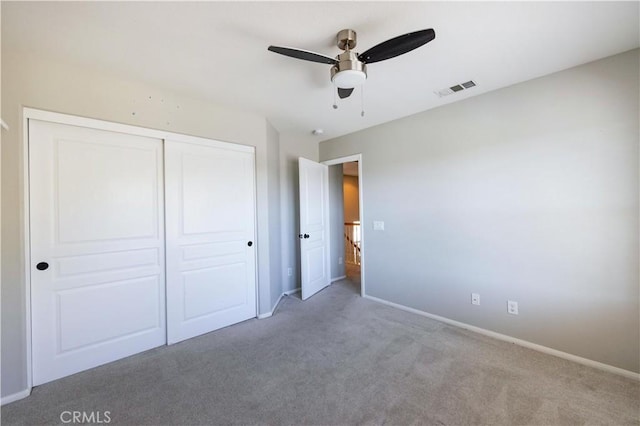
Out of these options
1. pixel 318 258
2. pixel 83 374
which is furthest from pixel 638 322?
pixel 83 374

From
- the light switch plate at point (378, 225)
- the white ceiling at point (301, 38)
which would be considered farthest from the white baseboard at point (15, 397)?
the light switch plate at point (378, 225)

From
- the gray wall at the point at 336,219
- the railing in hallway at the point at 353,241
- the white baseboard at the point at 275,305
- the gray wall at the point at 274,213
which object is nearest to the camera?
the white baseboard at the point at 275,305

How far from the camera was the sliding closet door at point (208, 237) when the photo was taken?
2.61m

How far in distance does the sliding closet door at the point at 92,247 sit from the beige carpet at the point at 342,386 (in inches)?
8.6

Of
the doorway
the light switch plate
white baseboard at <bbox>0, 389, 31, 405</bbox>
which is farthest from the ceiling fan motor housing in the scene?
white baseboard at <bbox>0, 389, 31, 405</bbox>

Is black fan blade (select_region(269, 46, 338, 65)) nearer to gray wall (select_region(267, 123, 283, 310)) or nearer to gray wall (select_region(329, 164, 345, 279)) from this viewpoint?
gray wall (select_region(267, 123, 283, 310))

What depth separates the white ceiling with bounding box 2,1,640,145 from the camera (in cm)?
155

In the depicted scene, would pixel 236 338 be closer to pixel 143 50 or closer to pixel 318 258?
pixel 318 258

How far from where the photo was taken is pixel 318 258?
413 centimetres

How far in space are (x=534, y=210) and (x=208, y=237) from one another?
10.6 feet

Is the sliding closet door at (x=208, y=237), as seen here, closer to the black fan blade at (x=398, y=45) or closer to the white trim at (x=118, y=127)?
the white trim at (x=118, y=127)

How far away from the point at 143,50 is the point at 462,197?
318cm

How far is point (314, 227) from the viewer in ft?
13.2

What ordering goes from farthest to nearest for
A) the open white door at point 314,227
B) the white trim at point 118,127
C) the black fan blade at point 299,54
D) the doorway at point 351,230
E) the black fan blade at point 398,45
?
the doorway at point 351,230 < the open white door at point 314,227 < the white trim at point 118,127 < the black fan blade at point 299,54 < the black fan blade at point 398,45
